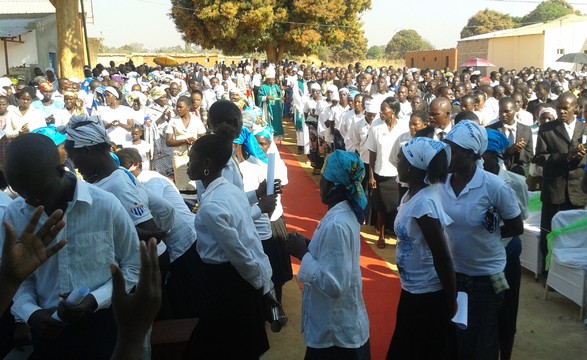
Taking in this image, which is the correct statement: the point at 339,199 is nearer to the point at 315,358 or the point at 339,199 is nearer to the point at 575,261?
A: the point at 315,358

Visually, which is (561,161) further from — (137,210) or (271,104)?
(271,104)

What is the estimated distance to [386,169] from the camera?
7.07 metres

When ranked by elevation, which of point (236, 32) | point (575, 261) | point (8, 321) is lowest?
point (575, 261)

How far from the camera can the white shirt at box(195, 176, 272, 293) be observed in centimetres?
313

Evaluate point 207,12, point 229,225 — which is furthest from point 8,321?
point 207,12

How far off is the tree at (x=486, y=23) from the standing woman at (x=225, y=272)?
249 feet

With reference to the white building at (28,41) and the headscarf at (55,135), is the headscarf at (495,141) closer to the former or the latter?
the headscarf at (55,135)

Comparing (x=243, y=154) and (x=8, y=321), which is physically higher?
(x=243, y=154)

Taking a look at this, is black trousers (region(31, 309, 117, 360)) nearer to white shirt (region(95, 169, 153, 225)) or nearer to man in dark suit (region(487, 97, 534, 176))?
white shirt (region(95, 169, 153, 225))

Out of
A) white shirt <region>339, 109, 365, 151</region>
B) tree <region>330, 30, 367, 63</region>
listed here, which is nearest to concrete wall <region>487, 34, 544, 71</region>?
tree <region>330, 30, 367, 63</region>

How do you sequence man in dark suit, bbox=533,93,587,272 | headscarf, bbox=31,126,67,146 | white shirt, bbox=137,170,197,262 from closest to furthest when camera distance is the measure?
white shirt, bbox=137,170,197,262
headscarf, bbox=31,126,67,146
man in dark suit, bbox=533,93,587,272

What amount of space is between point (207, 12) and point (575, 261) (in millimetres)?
27646

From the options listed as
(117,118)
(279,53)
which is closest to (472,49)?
(279,53)

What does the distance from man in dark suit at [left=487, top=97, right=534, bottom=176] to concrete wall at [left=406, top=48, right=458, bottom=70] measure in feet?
126
